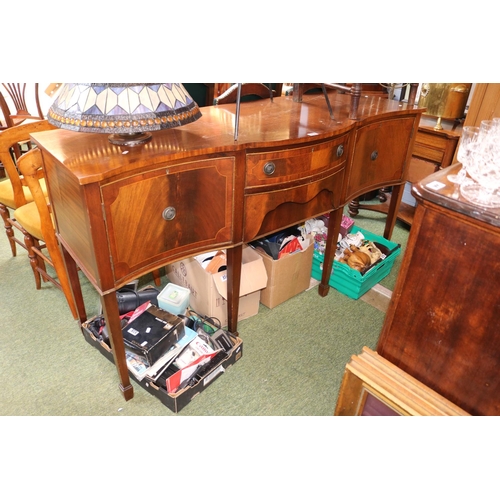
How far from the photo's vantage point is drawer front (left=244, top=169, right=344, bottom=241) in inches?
Answer: 63.9

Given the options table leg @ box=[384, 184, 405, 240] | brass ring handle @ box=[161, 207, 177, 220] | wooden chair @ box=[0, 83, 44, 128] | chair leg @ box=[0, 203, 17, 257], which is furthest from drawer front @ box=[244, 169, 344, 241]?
wooden chair @ box=[0, 83, 44, 128]

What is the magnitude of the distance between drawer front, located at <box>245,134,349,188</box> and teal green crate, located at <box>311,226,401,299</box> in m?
0.69

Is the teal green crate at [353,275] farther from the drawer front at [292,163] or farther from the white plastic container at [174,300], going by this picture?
the white plastic container at [174,300]

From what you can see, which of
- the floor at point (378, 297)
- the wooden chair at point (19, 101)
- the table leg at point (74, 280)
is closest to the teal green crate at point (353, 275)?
the floor at point (378, 297)

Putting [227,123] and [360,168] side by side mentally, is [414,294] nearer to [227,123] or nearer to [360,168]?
[227,123]

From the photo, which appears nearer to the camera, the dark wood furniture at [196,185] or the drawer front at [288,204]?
the dark wood furniture at [196,185]

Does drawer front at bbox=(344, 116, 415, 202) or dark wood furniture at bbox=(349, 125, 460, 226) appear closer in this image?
drawer front at bbox=(344, 116, 415, 202)

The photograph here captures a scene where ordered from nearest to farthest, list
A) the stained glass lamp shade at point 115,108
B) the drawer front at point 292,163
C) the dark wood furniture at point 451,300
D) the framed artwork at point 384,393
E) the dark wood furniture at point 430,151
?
the dark wood furniture at point 451,300 → the framed artwork at point 384,393 → the stained glass lamp shade at point 115,108 → the drawer front at point 292,163 → the dark wood furniture at point 430,151

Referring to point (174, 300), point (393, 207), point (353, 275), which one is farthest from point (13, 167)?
point (393, 207)

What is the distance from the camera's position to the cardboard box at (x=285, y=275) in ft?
6.93

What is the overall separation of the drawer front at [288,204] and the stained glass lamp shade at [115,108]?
477 mm

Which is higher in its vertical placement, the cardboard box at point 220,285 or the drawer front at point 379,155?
the drawer front at point 379,155

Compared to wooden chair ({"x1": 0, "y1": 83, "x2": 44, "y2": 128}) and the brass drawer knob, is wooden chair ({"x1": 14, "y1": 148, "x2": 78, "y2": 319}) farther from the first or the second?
wooden chair ({"x1": 0, "y1": 83, "x2": 44, "y2": 128})

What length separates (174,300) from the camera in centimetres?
198
